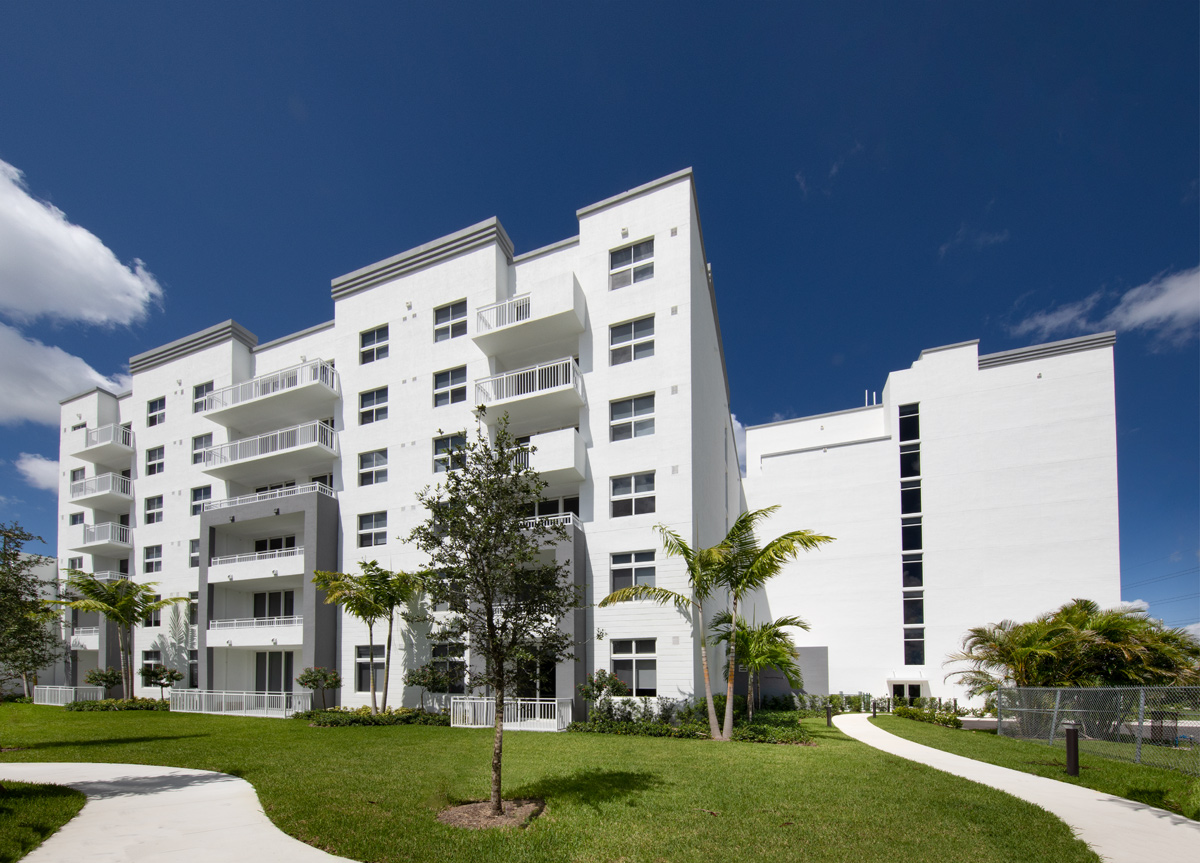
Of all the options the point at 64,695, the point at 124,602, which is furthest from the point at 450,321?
the point at 64,695

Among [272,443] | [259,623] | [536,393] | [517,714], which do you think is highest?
[536,393]

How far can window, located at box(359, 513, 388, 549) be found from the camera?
922 inches

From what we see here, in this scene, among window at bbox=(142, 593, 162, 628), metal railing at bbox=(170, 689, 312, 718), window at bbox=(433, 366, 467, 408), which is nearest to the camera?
metal railing at bbox=(170, 689, 312, 718)

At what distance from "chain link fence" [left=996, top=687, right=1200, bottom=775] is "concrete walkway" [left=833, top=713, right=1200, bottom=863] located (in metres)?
3.13

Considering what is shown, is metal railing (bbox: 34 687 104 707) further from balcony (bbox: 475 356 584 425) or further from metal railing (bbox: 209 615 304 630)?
balcony (bbox: 475 356 584 425)

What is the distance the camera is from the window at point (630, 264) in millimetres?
21250

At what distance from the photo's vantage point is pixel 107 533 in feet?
102

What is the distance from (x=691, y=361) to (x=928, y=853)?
1470cm

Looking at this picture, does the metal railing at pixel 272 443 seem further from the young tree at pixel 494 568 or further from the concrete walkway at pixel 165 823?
the young tree at pixel 494 568

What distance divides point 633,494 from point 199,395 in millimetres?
22794

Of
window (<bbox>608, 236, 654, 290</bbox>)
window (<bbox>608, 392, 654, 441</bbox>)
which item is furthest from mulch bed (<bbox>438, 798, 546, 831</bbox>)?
window (<bbox>608, 236, 654, 290</bbox>)

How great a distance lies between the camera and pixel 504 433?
9.66 metres

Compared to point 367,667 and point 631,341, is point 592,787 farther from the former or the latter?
point 367,667

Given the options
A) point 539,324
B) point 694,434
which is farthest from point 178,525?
point 694,434
